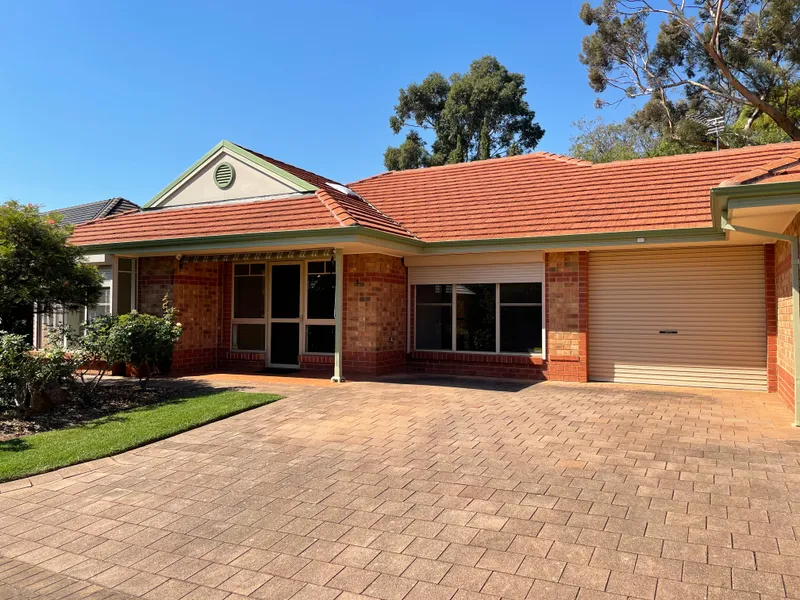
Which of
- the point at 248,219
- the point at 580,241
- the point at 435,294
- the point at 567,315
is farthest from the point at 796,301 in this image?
the point at 248,219

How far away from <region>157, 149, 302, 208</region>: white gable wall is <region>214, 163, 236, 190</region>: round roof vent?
3.0 inches

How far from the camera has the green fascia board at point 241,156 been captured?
1225 cm

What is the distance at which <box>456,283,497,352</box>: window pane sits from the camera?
12.3 metres

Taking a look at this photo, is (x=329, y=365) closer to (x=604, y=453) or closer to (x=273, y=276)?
(x=273, y=276)

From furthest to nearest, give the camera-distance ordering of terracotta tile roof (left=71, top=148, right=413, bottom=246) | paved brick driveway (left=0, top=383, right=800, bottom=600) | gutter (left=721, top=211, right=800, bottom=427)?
terracotta tile roof (left=71, top=148, right=413, bottom=246) → gutter (left=721, top=211, right=800, bottom=427) → paved brick driveway (left=0, top=383, right=800, bottom=600)

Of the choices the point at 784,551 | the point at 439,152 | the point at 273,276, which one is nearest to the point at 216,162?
the point at 273,276

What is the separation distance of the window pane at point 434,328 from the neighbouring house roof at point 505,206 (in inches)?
67.9

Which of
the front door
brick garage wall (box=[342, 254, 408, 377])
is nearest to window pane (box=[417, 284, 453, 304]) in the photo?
brick garage wall (box=[342, 254, 408, 377])

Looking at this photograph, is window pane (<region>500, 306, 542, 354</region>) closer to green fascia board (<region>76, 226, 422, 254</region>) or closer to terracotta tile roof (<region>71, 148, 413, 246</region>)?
green fascia board (<region>76, 226, 422, 254</region>)

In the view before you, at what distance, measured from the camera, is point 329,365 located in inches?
502

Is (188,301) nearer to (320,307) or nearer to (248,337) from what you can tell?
(248,337)

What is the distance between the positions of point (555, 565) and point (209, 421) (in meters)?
5.46

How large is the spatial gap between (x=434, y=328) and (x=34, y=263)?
25.7ft

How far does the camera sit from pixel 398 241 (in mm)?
11180
